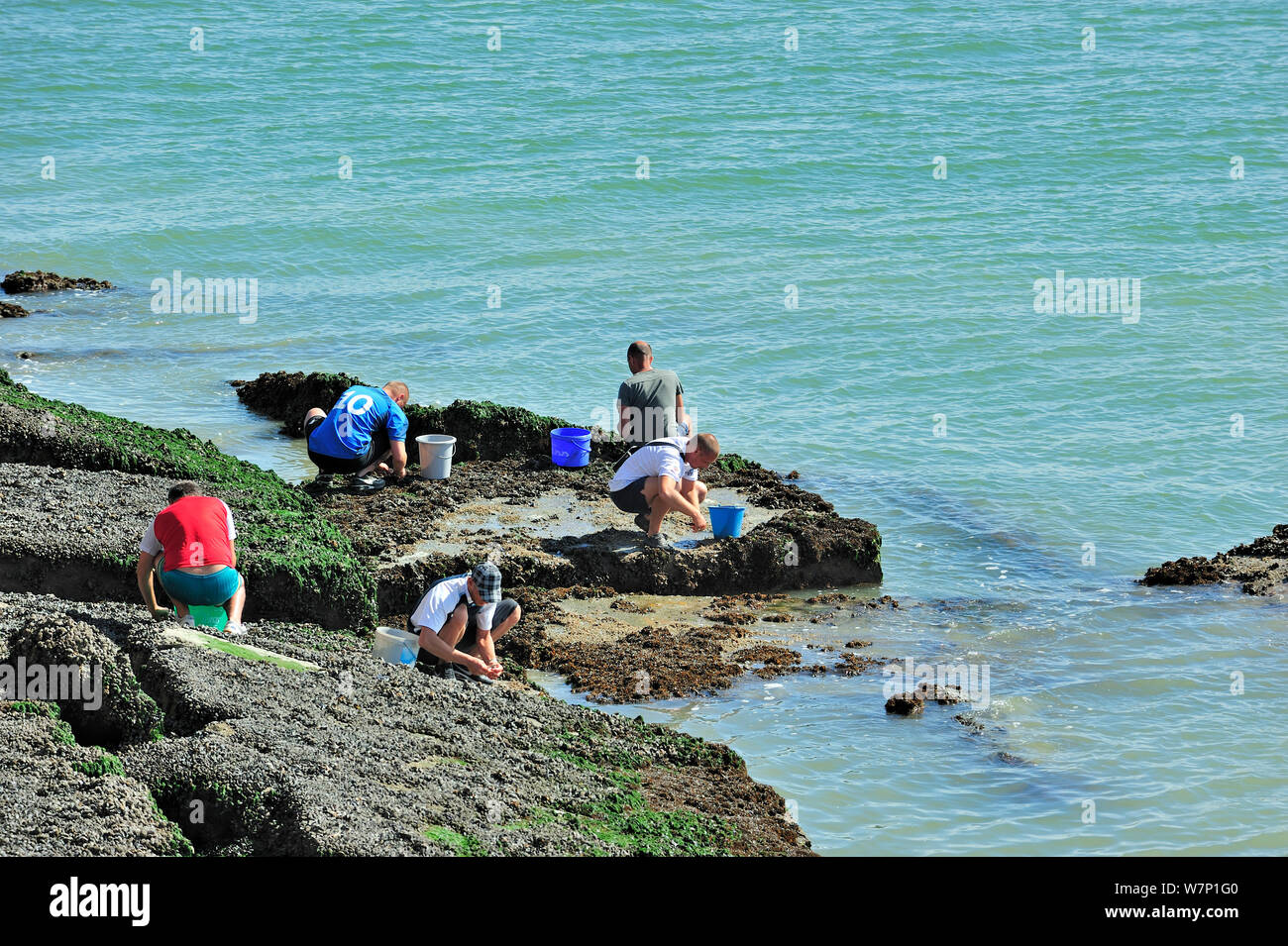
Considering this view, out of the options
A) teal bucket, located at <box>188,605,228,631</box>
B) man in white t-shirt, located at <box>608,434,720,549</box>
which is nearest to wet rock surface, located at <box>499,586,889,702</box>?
man in white t-shirt, located at <box>608,434,720,549</box>

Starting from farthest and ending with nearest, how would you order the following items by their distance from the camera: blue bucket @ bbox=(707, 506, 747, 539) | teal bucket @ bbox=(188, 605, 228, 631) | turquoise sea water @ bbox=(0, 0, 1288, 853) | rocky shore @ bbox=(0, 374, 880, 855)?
blue bucket @ bbox=(707, 506, 747, 539) → turquoise sea water @ bbox=(0, 0, 1288, 853) → teal bucket @ bbox=(188, 605, 228, 631) → rocky shore @ bbox=(0, 374, 880, 855)

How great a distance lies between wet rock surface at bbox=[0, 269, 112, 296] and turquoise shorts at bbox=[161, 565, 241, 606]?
53.2 ft

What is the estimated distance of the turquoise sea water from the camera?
9.68 metres

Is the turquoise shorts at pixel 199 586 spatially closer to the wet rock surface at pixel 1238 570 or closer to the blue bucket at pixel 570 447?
the blue bucket at pixel 570 447

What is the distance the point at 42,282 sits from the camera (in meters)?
23.5

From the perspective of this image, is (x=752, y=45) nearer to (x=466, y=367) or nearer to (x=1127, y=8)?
(x=1127, y=8)

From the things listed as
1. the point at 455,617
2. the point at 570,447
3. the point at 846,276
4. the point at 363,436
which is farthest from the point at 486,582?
the point at 846,276

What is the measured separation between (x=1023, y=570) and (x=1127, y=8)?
33.3m

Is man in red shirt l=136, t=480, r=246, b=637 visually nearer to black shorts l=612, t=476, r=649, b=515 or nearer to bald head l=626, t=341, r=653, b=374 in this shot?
black shorts l=612, t=476, r=649, b=515

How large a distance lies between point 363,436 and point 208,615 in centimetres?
382

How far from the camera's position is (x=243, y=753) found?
7102 mm

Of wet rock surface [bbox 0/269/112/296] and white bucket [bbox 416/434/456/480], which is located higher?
wet rock surface [bbox 0/269/112/296]

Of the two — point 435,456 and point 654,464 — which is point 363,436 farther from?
point 654,464

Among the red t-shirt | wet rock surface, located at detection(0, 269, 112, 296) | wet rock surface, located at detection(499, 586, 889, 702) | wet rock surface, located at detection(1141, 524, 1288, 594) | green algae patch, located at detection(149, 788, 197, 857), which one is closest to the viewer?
green algae patch, located at detection(149, 788, 197, 857)
